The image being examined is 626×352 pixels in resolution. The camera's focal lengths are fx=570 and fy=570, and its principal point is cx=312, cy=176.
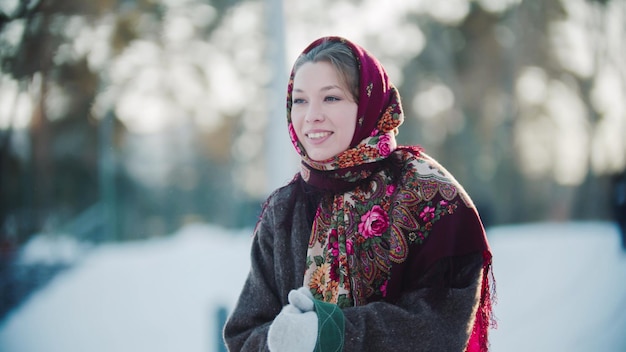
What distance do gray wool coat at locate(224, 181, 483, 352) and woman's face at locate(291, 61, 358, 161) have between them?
0.17 metres

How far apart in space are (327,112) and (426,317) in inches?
20.8

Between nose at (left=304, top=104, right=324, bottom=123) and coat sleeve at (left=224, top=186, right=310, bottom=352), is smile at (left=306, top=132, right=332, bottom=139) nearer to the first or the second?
nose at (left=304, top=104, right=324, bottom=123)

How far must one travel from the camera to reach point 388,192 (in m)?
1.39

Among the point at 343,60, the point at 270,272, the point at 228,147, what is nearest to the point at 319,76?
the point at 343,60

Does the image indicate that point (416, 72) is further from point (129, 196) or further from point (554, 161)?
point (129, 196)

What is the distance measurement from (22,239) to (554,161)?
9.87m

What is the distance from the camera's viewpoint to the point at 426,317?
4.06 feet

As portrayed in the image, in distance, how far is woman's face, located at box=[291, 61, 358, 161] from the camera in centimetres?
138

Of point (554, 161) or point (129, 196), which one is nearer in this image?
point (129, 196)

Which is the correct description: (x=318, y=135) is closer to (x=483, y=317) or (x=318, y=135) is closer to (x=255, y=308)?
(x=255, y=308)

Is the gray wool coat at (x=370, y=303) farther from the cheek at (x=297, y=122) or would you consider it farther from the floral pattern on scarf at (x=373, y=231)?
the cheek at (x=297, y=122)

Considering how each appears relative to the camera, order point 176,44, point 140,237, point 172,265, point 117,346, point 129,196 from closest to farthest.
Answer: point 117,346, point 172,265, point 176,44, point 140,237, point 129,196

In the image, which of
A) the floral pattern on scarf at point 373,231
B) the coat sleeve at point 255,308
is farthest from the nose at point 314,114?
the coat sleeve at point 255,308

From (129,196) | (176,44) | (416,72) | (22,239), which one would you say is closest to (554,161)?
(416,72)
